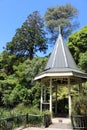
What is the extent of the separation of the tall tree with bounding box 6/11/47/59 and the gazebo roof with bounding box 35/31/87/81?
18478 millimetres

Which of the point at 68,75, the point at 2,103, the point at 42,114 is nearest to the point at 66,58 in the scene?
the point at 68,75

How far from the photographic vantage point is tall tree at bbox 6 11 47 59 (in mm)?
37594

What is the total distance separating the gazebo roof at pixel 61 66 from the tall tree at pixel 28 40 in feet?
60.6

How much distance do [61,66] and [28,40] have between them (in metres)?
21.1

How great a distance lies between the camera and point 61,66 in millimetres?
17719

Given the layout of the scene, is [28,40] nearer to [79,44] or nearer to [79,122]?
[79,44]

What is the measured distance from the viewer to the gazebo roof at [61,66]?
1662 cm

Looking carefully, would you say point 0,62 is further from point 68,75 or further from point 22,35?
point 68,75

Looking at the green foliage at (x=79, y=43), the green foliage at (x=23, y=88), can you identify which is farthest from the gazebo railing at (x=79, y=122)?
the green foliage at (x=79, y=43)

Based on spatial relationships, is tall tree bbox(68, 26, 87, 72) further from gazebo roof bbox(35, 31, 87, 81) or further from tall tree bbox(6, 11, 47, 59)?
gazebo roof bbox(35, 31, 87, 81)

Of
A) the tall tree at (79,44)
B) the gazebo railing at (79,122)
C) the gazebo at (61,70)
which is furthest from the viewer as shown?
the tall tree at (79,44)

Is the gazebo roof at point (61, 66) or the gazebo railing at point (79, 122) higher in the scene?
the gazebo roof at point (61, 66)

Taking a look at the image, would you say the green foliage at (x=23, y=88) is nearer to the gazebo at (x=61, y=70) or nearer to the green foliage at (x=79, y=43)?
the green foliage at (x=79, y=43)

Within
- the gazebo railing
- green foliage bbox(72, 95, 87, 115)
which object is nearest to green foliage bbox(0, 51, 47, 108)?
the gazebo railing
